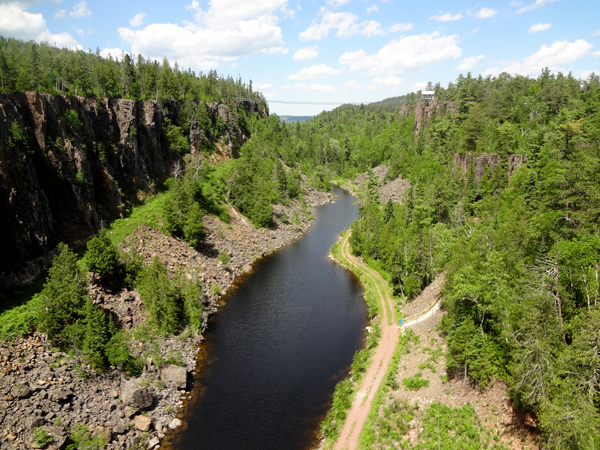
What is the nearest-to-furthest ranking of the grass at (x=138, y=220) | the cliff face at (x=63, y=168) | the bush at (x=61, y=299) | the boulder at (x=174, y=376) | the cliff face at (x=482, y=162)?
the bush at (x=61, y=299) < the boulder at (x=174, y=376) < the cliff face at (x=63, y=168) < the grass at (x=138, y=220) < the cliff face at (x=482, y=162)

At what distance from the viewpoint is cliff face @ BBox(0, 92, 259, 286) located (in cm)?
4700

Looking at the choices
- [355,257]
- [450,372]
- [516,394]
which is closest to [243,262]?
[355,257]

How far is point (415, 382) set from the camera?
127 feet

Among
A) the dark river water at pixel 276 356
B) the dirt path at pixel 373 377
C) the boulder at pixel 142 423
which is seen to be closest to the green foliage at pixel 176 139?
the dark river water at pixel 276 356

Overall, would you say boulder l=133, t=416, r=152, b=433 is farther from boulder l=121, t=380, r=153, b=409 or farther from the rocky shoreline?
boulder l=121, t=380, r=153, b=409

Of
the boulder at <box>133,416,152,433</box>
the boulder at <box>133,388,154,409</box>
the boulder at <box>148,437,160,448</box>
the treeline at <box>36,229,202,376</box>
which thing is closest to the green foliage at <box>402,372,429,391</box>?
the boulder at <box>148,437,160,448</box>

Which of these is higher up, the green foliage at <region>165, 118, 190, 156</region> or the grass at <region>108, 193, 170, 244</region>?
the green foliage at <region>165, 118, 190, 156</region>

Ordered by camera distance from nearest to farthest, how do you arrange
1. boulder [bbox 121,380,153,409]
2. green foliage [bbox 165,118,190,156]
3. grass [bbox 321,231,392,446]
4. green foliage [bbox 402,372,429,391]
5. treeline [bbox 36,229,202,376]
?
1. grass [bbox 321,231,392,446]
2. boulder [bbox 121,380,153,409]
3. green foliage [bbox 402,372,429,391]
4. treeline [bbox 36,229,202,376]
5. green foliage [bbox 165,118,190,156]

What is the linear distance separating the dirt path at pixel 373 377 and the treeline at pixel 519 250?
529cm

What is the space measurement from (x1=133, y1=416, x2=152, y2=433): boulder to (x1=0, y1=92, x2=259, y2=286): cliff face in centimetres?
2304

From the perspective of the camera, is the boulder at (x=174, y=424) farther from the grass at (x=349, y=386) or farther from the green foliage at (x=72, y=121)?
the green foliage at (x=72, y=121)

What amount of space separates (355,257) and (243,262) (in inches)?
984

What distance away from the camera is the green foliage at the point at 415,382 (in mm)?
38531

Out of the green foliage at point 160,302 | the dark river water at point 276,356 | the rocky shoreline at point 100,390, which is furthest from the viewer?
the green foliage at point 160,302
